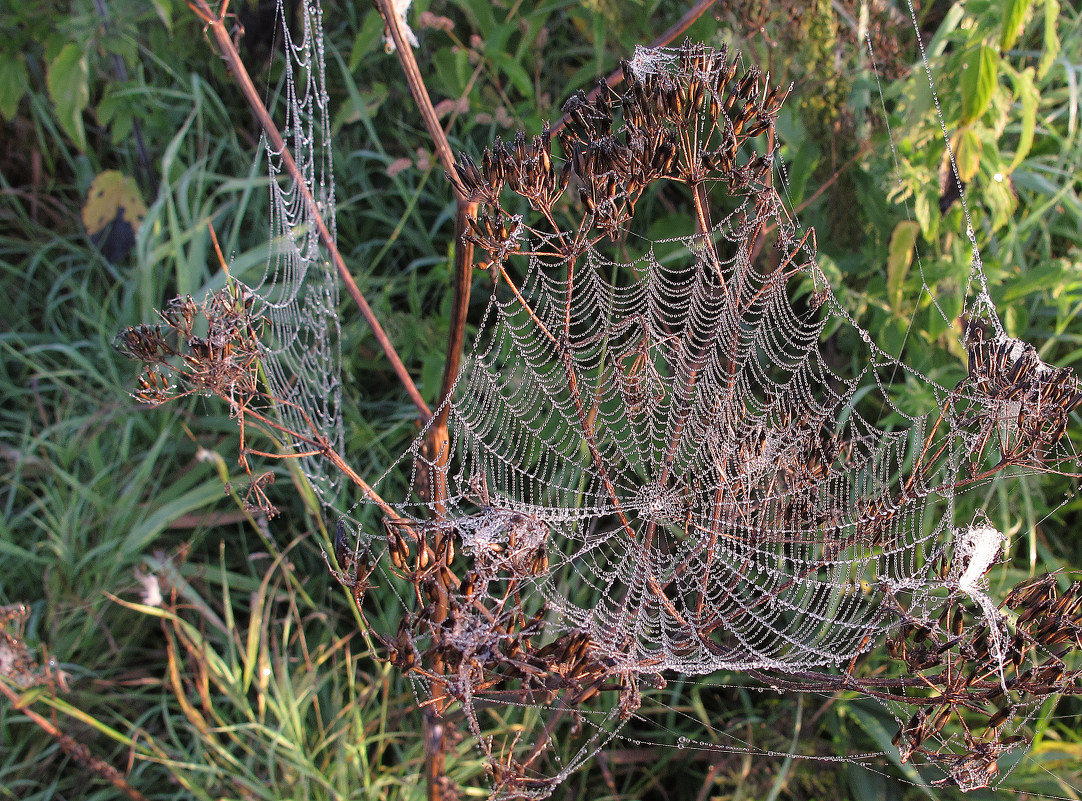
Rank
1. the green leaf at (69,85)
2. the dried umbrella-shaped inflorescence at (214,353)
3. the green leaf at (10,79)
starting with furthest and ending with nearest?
1. the green leaf at (10,79)
2. the green leaf at (69,85)
3. the dried umbrella-shaped inflorescence at (214,353)

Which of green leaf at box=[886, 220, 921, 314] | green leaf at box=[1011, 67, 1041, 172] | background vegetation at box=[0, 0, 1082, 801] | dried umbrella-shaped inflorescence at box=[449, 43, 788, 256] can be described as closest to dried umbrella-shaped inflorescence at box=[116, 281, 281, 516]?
dried umbrella-shaped inflorescence at box=[449, 43, 788, 256]

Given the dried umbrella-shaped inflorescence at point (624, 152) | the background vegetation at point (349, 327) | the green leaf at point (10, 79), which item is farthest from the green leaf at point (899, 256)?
the green leaf at point (10, 79)

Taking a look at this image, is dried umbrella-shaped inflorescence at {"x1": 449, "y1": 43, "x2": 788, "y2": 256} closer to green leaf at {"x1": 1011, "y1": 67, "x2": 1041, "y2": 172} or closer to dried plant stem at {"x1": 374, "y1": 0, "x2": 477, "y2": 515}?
dried plant stem at {"x1": 374, "y1": 0, "x2": 477, "y2": 515}

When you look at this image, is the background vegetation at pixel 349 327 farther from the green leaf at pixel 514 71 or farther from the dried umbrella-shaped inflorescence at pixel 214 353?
the dried umbrella-shaped inflorescence at pixel 214 353

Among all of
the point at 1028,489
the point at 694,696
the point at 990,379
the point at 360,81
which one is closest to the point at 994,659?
the point at 990,379

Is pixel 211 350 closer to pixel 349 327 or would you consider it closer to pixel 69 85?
pixel 349 327
